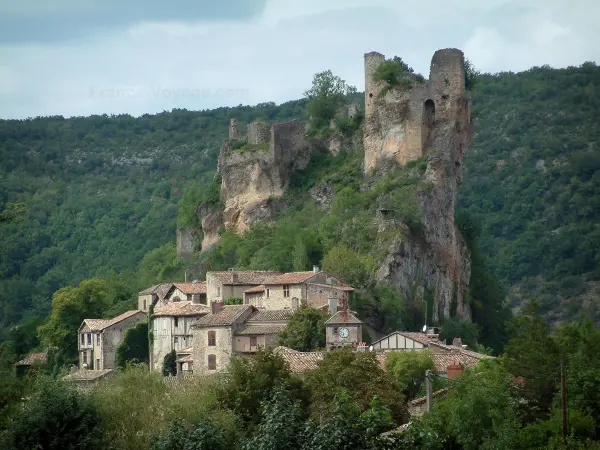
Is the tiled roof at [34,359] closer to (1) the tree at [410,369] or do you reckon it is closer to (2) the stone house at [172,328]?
(2) the stone house at [172,328]

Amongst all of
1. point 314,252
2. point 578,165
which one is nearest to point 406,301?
point 314,252

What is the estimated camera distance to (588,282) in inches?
5625

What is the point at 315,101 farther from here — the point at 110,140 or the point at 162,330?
the point at 110,140

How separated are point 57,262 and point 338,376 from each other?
81.5m

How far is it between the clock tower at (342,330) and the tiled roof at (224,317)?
4423 mm

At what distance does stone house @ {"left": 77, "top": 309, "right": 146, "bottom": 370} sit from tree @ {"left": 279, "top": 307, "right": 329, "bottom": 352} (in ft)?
A: 42.0

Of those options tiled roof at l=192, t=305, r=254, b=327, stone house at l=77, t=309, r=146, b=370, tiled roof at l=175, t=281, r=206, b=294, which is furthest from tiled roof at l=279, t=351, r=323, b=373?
stone house at l=77, t=309, r=146, b=370

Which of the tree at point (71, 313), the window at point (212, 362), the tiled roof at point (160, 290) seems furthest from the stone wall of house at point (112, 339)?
the window at point (212, 362)

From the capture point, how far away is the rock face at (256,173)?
105 m

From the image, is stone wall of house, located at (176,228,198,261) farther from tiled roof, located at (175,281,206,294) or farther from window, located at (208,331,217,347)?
window, located at (208,331,217,347)

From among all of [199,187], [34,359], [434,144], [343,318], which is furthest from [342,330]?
[199,187]

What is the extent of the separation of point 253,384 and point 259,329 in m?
21.5

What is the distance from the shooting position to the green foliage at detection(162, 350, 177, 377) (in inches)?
3342

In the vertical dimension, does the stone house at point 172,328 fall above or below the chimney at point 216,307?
below
